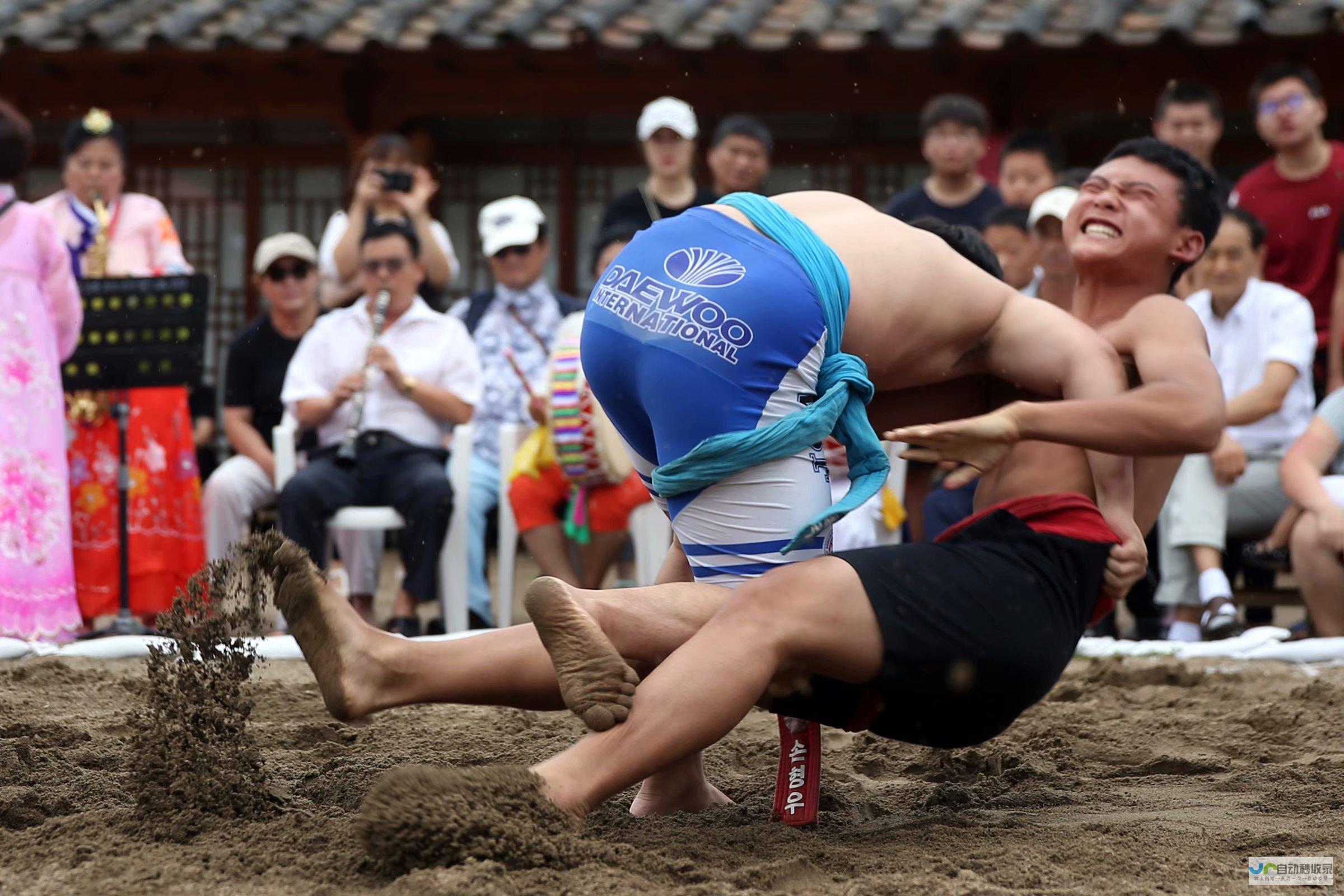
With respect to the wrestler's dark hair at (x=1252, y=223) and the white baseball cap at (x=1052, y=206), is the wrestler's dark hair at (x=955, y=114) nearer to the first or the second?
the white baseball cap at (x=1052, y=206)

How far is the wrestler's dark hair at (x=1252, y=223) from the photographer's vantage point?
18.4ft

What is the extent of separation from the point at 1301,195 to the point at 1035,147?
1.05 metres

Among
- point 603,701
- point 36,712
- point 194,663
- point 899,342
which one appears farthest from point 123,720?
point 899,342

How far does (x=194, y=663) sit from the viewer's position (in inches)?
102

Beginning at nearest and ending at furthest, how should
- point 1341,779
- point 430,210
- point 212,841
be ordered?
point 212,841, point 1341,779, point 430,210

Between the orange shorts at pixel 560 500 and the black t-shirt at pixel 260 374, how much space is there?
3.76 feet

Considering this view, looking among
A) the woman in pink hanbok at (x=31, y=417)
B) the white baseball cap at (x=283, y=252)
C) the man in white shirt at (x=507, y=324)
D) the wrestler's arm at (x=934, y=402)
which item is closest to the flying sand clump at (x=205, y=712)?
the wrestler's arm at (x=934, y=402)

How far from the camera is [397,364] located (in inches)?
221

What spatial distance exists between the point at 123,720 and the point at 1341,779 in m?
2.53

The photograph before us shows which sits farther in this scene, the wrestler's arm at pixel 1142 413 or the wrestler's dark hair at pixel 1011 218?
the wrestler's dark hair at pixel 1011 218

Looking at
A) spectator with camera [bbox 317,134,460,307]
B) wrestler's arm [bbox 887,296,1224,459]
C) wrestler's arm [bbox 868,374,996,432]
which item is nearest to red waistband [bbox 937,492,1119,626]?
wrestler's arm [bbox 887,296,1224,459]

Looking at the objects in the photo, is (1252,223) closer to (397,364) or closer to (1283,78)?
(1283,78)

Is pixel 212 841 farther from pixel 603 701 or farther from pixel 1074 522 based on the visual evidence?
pixel 1074 522

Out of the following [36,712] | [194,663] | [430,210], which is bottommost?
[36,712]
